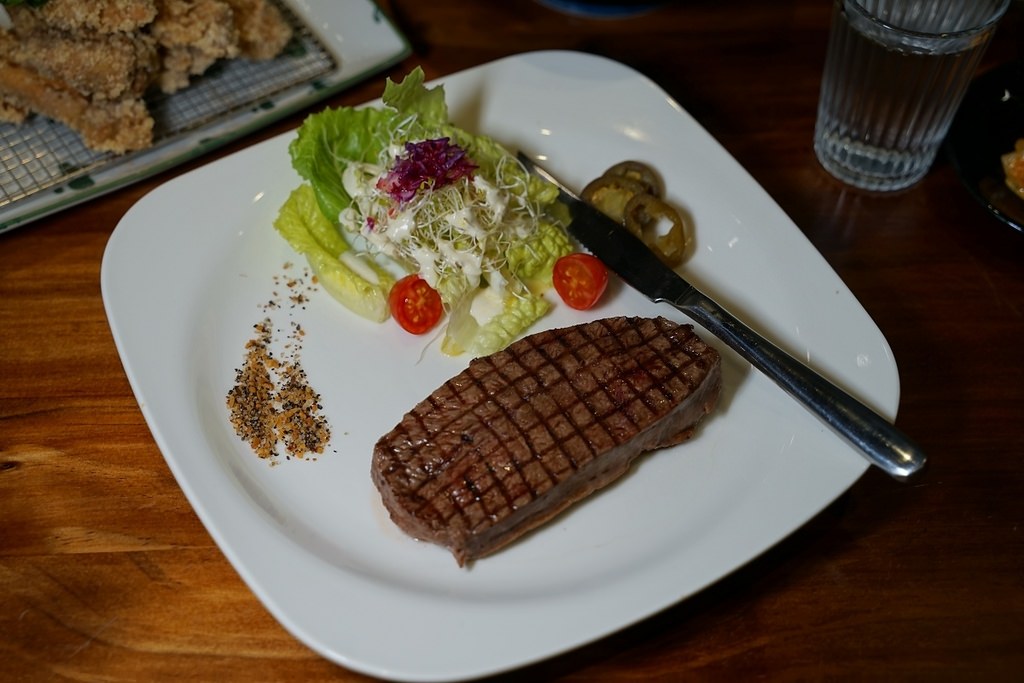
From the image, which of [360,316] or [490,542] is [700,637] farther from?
[360,316]

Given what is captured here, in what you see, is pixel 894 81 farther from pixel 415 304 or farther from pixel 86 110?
pixel 86 110

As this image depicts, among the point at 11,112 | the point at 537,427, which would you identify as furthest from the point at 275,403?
the point at 11,112

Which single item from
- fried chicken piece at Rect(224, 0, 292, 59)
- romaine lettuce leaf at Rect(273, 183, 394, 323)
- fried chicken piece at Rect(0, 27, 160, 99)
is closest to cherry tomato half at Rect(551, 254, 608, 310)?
romaine lettuce leaf at Rect(273, 183, 394, 323)

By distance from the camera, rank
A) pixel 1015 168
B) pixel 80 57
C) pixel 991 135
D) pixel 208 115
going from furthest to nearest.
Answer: pixel 208 115, pixel 991 135, pixel 80 57, pixel 1015 168

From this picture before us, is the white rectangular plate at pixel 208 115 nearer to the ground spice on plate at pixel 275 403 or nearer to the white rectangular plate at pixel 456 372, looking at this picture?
the white rectangular plate at pixel 456 372

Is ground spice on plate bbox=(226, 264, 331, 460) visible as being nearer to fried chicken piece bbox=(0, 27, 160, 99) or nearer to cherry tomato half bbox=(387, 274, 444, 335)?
cherry tomato half bbox=(387, 274, 444, 335)

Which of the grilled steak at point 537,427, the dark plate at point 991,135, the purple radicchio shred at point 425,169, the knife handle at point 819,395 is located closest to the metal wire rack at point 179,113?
the purple radicchio shred at point 425,169
